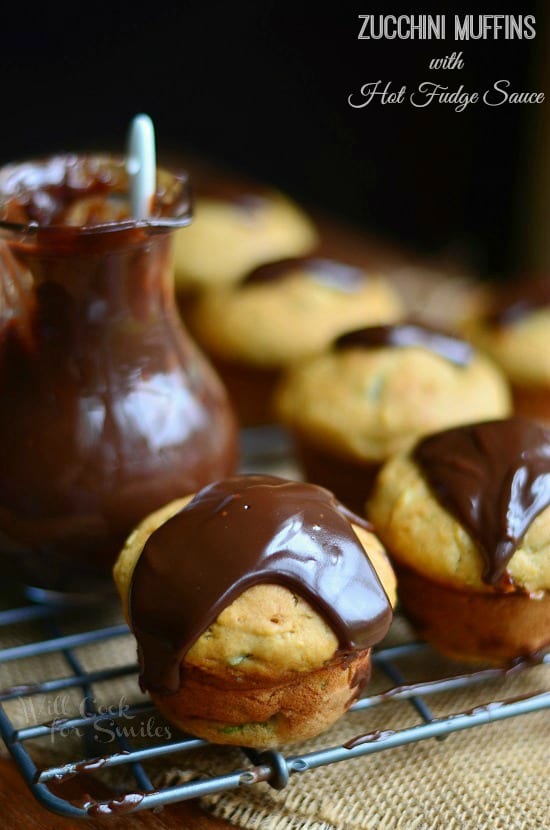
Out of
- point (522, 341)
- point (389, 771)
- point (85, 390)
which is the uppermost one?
point (85, 390)

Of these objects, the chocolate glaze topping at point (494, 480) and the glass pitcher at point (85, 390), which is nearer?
the chocolate glaze topping at point (494, 480)

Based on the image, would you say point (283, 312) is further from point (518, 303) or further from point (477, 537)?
point (477, 537)

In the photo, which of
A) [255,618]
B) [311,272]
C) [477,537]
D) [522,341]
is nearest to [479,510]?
[477,537]

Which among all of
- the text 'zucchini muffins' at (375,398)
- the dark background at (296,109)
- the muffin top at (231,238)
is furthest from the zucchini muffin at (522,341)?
the dark background at (296,109)

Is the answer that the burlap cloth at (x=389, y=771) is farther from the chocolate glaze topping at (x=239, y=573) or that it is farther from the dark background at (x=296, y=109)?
the dark background at (x=296, y=109)

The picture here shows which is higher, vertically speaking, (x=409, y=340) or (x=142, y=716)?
(x=409, y=340)

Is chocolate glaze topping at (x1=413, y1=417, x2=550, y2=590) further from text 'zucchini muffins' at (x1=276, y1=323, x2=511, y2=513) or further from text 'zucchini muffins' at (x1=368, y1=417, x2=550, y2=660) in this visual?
text 'zucchini muffins' at (x1=276, y1=323, x2=511, y2=513)
